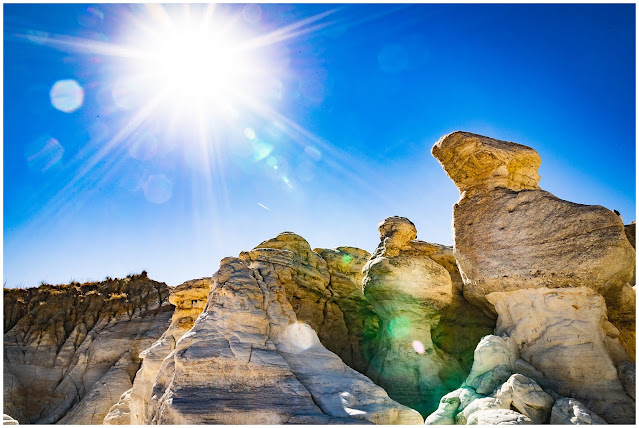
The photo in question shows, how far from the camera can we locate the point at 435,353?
1477 centimetres

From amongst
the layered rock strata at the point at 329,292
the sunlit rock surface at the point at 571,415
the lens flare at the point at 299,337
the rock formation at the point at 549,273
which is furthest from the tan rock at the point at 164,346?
the sunlit rock surface at the point at 571,415

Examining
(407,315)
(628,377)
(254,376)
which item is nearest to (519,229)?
(628,377)

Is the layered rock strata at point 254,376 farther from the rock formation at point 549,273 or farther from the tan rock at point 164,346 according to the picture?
the rock formation at point 549,273

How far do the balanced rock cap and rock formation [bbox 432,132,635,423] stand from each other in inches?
1.4

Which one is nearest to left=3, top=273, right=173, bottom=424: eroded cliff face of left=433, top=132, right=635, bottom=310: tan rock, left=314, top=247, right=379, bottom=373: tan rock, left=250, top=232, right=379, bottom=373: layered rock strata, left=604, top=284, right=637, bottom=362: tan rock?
left=250, top=232, right=379, bottom=373: layered rock strata

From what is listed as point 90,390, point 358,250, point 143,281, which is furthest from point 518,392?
Result: point 143,281

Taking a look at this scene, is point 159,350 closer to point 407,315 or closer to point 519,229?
point 407,315

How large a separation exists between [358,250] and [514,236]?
9457mm

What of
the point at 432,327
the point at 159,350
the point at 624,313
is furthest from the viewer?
the point at 432,327

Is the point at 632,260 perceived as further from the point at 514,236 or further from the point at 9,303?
the point at 9,303

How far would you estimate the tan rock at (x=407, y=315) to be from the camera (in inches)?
550

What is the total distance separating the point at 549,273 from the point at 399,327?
5.70m

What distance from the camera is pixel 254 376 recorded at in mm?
9820

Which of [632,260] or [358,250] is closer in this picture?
[632,260]
